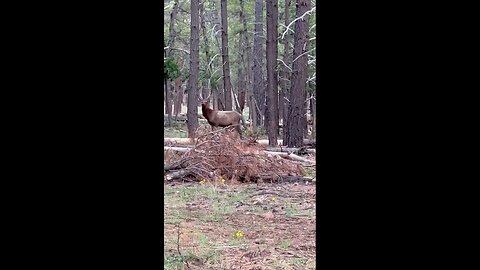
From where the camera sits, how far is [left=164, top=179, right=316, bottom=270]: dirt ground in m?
6.24

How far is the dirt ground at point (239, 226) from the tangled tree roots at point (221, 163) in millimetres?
292

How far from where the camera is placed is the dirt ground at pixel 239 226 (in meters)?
6.24

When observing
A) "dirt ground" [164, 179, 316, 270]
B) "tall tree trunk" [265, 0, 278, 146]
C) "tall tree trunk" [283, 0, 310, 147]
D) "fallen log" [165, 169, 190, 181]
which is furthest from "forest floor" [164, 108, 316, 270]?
"tall tree trunk" [265, 0, 278, 146]

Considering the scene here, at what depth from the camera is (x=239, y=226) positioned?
7.99 metres

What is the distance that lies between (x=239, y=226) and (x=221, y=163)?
3.73m

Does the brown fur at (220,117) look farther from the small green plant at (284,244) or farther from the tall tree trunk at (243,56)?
the small green plant at (284,244)

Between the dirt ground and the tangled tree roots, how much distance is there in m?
0.29

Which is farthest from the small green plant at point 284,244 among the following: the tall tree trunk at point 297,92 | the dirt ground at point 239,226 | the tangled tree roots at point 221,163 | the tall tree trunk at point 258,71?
the tall tree trunk at point 258,71

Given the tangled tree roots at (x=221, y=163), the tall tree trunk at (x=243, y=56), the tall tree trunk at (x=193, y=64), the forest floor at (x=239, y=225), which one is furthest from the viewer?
the tall tree trunk at (x=243, y=56)

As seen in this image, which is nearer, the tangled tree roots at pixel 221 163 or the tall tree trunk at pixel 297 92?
the tangled tree roots at pixel 221 163

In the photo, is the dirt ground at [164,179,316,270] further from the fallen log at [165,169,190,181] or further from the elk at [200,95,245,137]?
the elk at [200,95,245,137]
